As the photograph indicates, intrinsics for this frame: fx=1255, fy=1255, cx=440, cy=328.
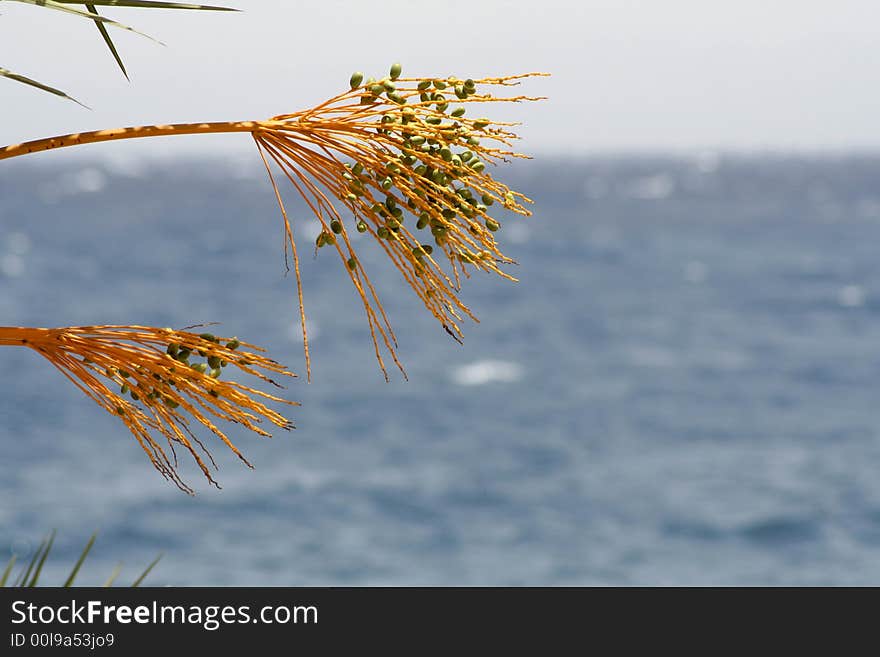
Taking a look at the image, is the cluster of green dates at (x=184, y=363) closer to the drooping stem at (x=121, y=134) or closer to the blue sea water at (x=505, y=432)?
the drooping stem at (x=121, y=134)

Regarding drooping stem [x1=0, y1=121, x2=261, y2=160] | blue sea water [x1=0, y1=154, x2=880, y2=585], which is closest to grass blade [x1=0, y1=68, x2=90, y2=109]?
drooping stem [x1=0, y1=121, x2=261, y2=160]

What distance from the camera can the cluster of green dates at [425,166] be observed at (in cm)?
173

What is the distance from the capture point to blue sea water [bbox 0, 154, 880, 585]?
75.0ft

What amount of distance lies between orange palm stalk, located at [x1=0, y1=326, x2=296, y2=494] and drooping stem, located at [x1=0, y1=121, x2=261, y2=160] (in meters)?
0.26

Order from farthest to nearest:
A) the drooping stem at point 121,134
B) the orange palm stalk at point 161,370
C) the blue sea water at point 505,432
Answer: the blue sea water at point 505,432
the orange palm stalk at point 161,370
the drooping stem at point 121,134

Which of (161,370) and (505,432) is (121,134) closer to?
(161,370)

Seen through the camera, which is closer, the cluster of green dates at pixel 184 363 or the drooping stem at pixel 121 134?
the drooping stem at pixel 121 134

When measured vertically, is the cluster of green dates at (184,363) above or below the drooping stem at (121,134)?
below

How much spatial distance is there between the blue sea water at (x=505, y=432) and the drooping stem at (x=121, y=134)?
10.8m

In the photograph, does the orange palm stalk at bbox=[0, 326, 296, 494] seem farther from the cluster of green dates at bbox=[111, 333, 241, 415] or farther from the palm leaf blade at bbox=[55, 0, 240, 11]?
the palm leaf blade at bbox=[55, 0, 240, 11]

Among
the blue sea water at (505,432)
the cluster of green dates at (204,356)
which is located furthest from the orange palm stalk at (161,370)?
the blue sea water at (505,432)

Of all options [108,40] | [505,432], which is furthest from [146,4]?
[505,432]

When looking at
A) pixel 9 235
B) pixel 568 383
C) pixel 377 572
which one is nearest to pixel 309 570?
pixel 377 572
